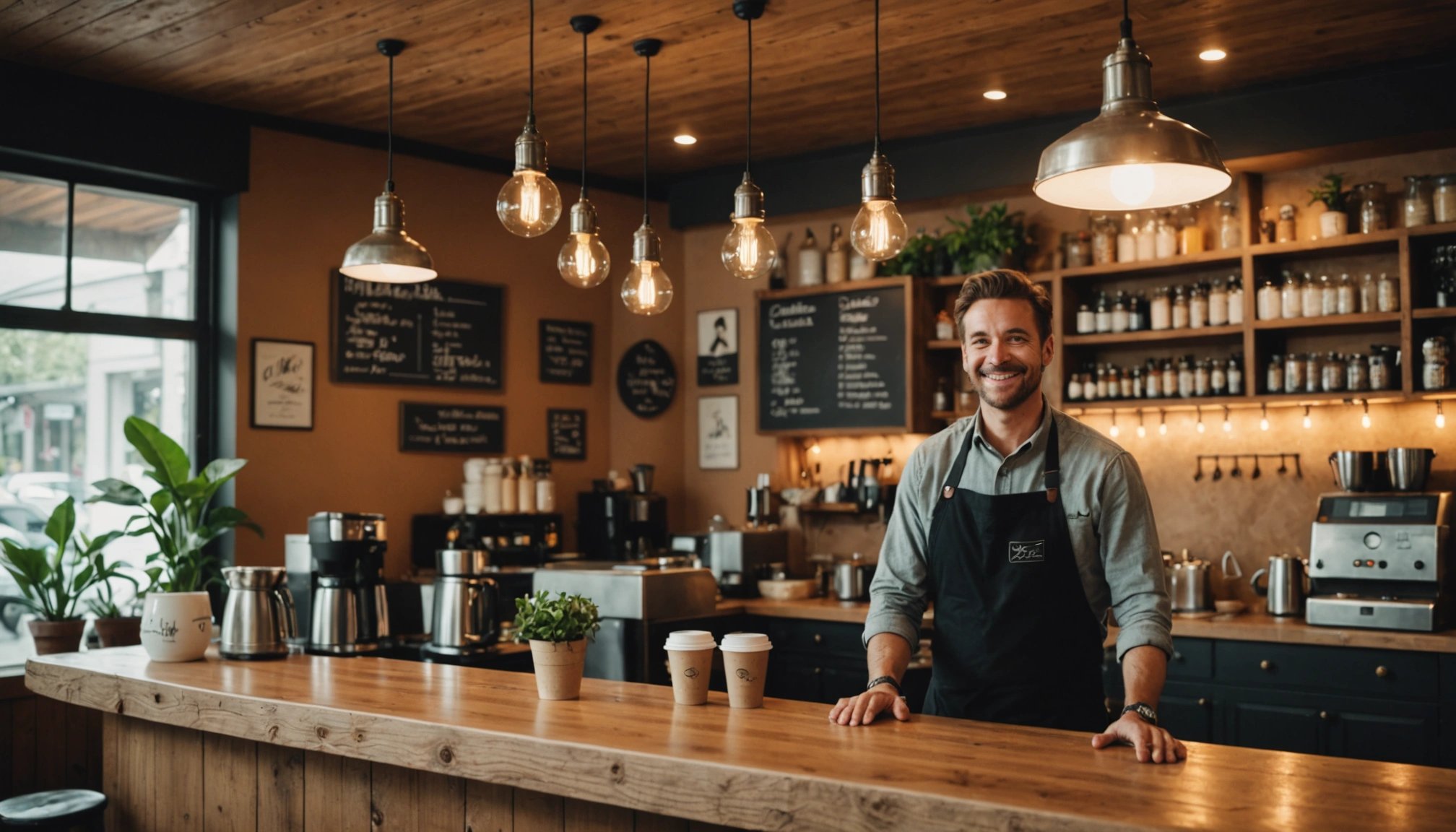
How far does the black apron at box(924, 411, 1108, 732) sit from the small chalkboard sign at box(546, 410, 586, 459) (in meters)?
3.63

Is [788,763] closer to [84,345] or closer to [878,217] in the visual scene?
[878,217]

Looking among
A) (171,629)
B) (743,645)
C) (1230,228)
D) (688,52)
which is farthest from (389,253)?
(1230,228)

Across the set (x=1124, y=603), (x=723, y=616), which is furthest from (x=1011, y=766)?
(x=723, y=616)

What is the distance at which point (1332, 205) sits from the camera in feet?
15.1

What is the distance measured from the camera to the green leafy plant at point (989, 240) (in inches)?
207

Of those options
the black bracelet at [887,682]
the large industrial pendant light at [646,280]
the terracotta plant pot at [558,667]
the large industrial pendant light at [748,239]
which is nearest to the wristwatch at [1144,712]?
the black bracelet at [887,682]

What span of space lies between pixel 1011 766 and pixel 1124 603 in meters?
0.57

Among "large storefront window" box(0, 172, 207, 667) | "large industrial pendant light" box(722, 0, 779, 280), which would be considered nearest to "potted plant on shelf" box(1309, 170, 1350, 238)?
"large industrial pendant light" box(722, 0, 779, 280)

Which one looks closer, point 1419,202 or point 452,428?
point 1419,202

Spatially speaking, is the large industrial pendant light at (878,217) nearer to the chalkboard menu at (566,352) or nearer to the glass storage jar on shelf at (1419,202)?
the glass storage jar on shelf at (1419,202)

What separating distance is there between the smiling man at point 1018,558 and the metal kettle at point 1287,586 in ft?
7.82

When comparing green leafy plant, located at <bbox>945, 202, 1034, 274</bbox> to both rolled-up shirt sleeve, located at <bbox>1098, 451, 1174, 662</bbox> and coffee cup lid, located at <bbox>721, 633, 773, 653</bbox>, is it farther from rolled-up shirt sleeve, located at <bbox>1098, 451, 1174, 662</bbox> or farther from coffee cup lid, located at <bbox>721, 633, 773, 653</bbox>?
coffee cup lid, located at <bbox>721, 633, 773, 653</bbox>

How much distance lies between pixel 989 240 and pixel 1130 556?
10.3 feet

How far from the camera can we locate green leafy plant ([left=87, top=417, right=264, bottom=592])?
430 centimetres
